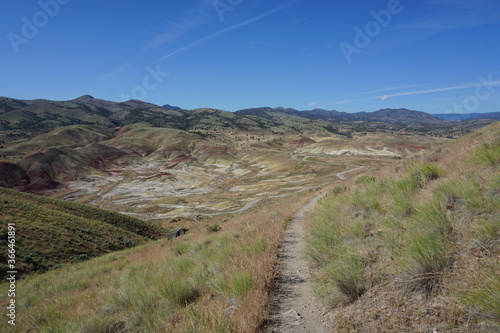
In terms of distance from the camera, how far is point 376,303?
11.6ft

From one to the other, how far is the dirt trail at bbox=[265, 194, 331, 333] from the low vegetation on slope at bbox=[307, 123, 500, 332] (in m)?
0.29

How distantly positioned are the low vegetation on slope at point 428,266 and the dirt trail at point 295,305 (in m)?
0.29

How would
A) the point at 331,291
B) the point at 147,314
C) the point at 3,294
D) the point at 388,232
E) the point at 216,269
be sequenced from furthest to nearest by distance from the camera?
the point at 3,294 < the point at 216,269 < the point at 388,232 < the point at 147,314 < the point at 331,291

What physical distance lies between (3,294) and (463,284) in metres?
18.5

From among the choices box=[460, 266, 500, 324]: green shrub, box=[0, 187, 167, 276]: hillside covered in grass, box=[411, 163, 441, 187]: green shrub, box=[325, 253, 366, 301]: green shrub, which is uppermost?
box=[411, 163, 441, 187]: green shrub

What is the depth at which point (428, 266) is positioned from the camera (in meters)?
3.39

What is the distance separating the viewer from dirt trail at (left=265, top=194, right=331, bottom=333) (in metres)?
3.69

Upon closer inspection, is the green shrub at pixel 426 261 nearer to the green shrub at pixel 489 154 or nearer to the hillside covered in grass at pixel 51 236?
the green shrub at pixel 489 154

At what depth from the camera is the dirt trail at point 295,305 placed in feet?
12.1

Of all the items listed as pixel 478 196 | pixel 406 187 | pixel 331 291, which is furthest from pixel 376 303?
pixel 406 187

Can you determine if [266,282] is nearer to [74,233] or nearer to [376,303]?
[376,303]

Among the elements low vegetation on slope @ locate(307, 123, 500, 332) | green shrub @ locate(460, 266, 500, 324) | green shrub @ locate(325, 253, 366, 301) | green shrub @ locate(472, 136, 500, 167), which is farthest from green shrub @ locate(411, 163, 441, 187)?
green shrub @ locate(460, 266, 500, 324)

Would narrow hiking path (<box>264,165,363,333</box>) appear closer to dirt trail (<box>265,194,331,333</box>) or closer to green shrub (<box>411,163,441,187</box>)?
dirt trail (<box>265,194,331,333</box>)

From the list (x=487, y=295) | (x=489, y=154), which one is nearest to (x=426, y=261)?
(x=487, y=295)
